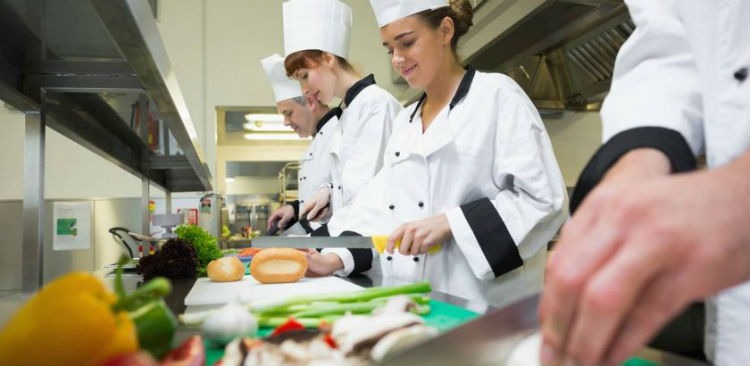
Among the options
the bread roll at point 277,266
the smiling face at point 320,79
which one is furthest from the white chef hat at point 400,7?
the bread roll at point 277,266

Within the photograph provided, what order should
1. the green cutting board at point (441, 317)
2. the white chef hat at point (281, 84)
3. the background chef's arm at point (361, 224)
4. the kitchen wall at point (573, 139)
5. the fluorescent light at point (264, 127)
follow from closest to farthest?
1. the green cutting board at point (441, 317)
2. the background chef's arm at point (361, 224)
3. the white chef hat at point (281, 84)
4. the kitchen wall at point (573, 139)
5. the fluorescent light at point (264, 127)

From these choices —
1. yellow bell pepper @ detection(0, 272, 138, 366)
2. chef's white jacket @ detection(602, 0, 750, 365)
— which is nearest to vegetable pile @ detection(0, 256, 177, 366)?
yellow bell pepper @ detection(0, 272, 138, 366)

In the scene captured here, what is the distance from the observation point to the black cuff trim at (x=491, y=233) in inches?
50.7

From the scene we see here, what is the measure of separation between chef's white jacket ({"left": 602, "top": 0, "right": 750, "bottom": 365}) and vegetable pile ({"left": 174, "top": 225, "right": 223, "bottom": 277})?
127cm

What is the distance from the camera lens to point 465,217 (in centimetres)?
129

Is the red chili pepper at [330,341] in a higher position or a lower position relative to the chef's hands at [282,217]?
lower

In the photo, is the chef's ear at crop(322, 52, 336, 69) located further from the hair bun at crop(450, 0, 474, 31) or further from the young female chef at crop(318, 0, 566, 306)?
the hair bun at crop(450, 0, 474, 31)

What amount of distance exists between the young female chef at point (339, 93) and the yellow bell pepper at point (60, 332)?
5.13 feet

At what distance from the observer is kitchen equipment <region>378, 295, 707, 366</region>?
45 centimetres

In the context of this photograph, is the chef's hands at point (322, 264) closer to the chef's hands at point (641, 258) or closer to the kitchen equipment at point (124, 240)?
the kitchen equipment at point (124, 240)

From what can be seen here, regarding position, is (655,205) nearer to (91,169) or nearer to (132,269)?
(132,269)

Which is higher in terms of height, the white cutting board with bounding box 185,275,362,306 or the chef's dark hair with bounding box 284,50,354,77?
the chef's dark hair with bounding box 284,50,354,77

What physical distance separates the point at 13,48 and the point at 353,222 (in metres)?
0.94

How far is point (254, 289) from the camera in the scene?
3.98 ft
